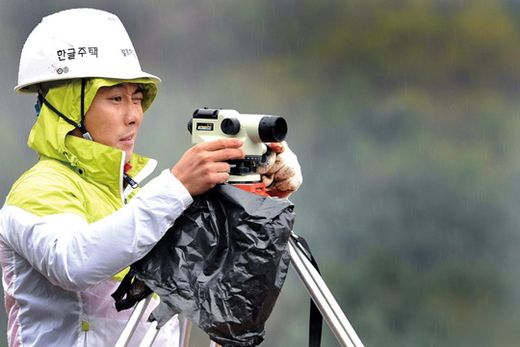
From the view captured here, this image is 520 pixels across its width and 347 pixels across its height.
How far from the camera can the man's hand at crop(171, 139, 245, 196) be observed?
196 centimetres

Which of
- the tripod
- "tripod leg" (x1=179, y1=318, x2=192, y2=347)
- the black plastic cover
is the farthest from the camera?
"tripod leg" (x1=179, y1=318, x2=192, y2=347)

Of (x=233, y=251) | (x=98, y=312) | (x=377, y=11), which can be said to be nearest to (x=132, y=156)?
(x=98, y=312)

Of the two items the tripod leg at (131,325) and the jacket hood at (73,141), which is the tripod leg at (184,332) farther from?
the jacket hood at (73,141)

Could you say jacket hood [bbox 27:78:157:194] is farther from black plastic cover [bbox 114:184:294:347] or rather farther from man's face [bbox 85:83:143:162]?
black plastic cover [bbox 114:184:294:347]

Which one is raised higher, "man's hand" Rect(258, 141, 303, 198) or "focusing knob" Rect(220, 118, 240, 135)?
"focusing knob" Rect(220, 118, 240, 135)

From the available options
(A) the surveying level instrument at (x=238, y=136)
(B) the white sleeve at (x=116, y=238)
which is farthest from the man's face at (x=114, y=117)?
(B) the white sleeve at (x=116, y=238)

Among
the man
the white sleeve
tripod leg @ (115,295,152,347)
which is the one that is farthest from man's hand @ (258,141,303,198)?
tripod leg @ (115,295,152,347)

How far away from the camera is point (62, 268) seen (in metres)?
1.99

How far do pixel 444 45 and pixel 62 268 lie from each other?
4.44 m

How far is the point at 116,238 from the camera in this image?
1.96m

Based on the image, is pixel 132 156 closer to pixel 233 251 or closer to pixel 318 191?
pixel 233 251

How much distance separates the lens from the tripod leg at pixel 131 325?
2.02 m

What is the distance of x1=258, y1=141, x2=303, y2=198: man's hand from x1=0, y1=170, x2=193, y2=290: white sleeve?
1.19 ft

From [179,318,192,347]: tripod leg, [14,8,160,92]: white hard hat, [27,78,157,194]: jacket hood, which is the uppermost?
[14,8,160,92]: white hard hat
